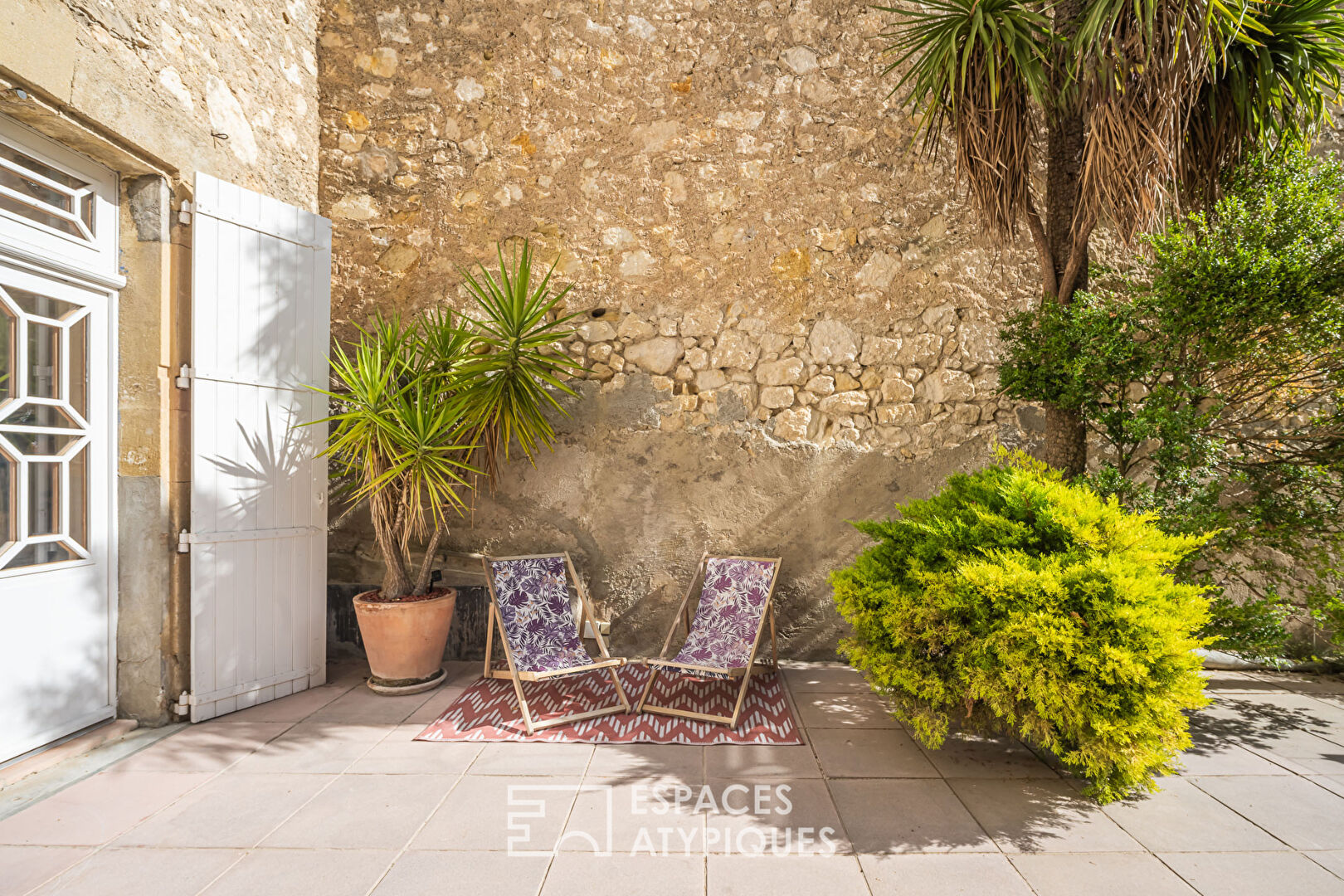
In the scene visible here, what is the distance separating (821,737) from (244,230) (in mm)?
3762

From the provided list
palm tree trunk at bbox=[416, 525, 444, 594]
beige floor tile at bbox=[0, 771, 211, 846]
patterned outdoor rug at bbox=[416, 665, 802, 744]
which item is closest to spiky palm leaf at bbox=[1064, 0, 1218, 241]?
patterned outdoor rug at bbox=[416, 665, 802, 744]

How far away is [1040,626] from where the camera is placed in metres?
2.28

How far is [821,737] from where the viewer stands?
2.92m

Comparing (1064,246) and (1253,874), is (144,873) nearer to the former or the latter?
(1253,874)

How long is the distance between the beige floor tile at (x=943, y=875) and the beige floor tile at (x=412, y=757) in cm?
162

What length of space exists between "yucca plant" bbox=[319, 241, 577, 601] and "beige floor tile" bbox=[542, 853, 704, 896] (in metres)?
1.91

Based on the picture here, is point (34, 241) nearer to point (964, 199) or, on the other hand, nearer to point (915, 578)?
point (915, 578)

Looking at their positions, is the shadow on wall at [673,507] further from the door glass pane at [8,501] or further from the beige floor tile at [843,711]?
the door glass pane at [8,501]

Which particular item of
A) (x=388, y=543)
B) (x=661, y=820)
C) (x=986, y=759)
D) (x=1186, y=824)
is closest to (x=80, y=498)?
(x=388, y=543)

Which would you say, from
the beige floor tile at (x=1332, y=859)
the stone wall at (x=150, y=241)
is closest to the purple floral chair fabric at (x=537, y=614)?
the stone wall at (x=150, y=241)

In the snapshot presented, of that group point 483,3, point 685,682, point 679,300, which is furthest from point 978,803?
point 483,3

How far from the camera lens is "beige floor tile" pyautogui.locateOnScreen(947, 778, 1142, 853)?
2133 millimetres

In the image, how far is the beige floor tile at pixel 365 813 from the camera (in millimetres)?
2105

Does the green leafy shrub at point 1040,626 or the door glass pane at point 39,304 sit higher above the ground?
the door glass pane at point 39,304
